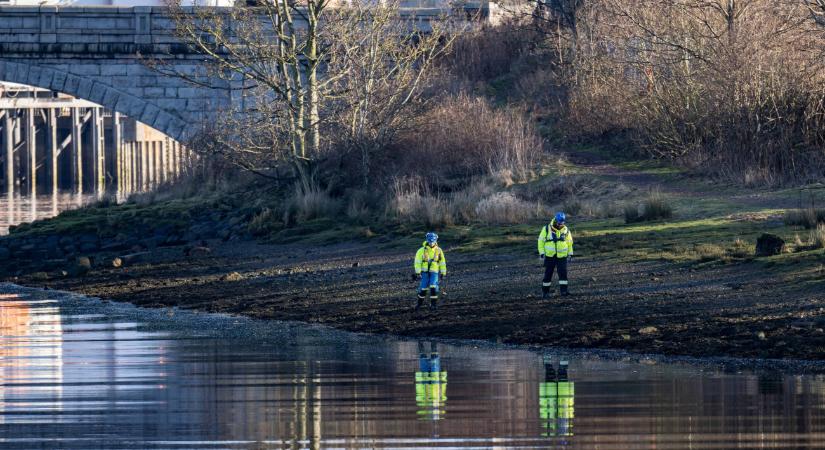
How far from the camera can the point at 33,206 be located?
6028 cm

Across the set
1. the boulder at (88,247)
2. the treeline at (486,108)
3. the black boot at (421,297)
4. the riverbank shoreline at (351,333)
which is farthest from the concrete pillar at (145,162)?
the black boot at (421,297)

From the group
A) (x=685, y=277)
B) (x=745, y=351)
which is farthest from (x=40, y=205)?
(x=745, y=351)

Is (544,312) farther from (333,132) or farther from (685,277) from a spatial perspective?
(333,132)

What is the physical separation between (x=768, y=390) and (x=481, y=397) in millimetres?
2677

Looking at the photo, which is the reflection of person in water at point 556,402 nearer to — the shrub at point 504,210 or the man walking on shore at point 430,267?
the man walking on shore at point 430,267

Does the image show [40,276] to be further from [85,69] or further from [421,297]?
[85,69]

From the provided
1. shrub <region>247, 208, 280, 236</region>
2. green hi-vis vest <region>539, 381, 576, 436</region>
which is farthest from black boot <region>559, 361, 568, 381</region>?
shrub <region>247, 208, 280, 236</region>

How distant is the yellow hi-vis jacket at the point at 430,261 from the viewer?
21.8 m

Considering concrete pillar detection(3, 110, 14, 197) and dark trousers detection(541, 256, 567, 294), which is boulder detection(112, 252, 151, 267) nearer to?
dark trousers detection(541, 256, 567, 294)

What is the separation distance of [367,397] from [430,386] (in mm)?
894

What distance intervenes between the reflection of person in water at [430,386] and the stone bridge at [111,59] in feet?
79.6

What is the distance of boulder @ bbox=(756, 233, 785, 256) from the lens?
2313cm

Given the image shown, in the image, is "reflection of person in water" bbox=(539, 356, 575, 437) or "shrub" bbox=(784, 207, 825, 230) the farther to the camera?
"shrub" bbox=(784, 207, 825, 230)

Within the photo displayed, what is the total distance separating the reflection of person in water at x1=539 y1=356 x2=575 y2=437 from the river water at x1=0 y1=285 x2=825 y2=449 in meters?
0.02
